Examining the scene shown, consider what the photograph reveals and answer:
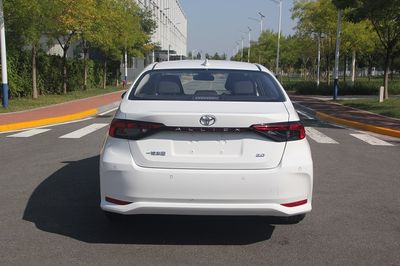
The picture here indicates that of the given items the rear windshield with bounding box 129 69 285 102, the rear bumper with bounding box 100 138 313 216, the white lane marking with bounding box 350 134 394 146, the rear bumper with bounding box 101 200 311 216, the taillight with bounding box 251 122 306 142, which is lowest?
the white lane marking with bounding box 350 134 394 146

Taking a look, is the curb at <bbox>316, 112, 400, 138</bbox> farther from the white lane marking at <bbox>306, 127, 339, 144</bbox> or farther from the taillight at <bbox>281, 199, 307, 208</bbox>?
the taillight at <bbox>281, 199, 307, 208</bbox>

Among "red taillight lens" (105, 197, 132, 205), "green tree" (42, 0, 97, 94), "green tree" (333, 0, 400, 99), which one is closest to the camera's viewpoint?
"red taillight lens" (105, 197, 132, 205)

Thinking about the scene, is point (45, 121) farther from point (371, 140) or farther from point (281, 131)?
point (281, 131)

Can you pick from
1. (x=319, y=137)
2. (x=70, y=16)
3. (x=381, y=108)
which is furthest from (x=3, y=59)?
(x=381, y=108)

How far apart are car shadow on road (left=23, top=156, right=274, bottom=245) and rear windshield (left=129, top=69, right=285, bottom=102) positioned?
1271mm

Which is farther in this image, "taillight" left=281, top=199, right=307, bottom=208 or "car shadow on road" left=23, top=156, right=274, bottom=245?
"car shadow on road" left=23, top=156, right=274, bottom=245

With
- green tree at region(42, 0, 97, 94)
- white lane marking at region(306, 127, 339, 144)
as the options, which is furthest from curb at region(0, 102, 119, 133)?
white lane marking at region(306, 127, 339, 144)

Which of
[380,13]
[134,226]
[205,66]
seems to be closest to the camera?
[134,226]

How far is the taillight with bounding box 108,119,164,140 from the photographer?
4262 mm

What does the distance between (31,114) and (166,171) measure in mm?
13843

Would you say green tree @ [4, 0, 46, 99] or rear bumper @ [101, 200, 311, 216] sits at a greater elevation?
green tree @ [4, 0, 46, 99]

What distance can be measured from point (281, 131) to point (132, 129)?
1.26 meters

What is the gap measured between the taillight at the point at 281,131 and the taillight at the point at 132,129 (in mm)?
838

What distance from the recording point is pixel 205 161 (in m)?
4.23
